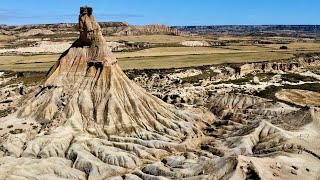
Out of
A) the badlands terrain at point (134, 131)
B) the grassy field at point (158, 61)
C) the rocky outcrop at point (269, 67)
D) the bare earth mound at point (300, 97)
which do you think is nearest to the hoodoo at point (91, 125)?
the badlands terrain at point (134, 131)

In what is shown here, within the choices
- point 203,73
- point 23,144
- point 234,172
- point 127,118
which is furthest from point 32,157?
point 203,73

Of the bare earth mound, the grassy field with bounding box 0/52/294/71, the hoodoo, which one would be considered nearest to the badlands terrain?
the hoodoo

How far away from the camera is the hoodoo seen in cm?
5525

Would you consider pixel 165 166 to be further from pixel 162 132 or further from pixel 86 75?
pixel 86 75

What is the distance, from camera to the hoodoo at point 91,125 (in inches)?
2175

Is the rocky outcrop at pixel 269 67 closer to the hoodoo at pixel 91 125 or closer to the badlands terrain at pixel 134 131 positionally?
the badlands terrain at pixel 134 131

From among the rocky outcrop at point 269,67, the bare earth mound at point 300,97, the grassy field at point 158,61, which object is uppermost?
the grassy field at point 158,61

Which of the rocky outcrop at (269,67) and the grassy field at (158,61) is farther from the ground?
the grassy field at (158,61)

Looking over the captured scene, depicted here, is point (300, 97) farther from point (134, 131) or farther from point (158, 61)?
point (158, 61)

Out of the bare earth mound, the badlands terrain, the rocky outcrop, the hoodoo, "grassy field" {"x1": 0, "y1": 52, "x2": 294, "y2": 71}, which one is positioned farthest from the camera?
"grassy field" {"x1": 0, "y1": 52, "x2": 294, "y2": 71}

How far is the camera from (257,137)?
64.9 meters

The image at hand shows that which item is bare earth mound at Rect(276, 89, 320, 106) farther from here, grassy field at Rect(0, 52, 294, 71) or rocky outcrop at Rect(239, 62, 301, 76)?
grassy field at Rect(0, 52, 294, 71)

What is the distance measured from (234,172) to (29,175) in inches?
984

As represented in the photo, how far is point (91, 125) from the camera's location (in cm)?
6619
